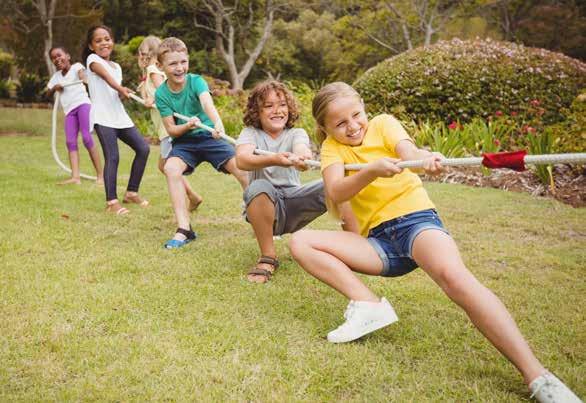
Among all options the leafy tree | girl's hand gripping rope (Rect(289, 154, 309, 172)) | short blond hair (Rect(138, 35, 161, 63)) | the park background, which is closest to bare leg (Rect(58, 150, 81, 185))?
the park background

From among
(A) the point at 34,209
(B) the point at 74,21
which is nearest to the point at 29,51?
(B) the point at 74,21

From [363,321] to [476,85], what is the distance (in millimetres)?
6657

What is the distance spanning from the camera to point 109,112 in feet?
17.2

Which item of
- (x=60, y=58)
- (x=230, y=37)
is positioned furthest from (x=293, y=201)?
(x=230, y=37)

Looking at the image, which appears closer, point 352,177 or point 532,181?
point 352,177

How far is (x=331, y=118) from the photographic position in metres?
2.61

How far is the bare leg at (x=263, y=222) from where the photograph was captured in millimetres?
3311

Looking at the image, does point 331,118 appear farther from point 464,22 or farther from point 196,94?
point 464,22

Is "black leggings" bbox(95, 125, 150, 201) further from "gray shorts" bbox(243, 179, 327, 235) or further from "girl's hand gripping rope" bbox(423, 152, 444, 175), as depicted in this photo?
"girl's hand gripping rope" bbox(423, 152, 444, 175)

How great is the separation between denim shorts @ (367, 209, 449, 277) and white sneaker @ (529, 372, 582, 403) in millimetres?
701

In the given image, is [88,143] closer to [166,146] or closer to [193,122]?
[166,146]

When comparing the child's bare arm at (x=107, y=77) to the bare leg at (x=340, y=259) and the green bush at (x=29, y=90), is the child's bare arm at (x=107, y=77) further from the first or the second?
the green bush at (x=29, y=90)

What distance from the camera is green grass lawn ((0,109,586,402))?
6.86 feet

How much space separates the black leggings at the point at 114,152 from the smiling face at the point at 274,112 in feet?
7.17
